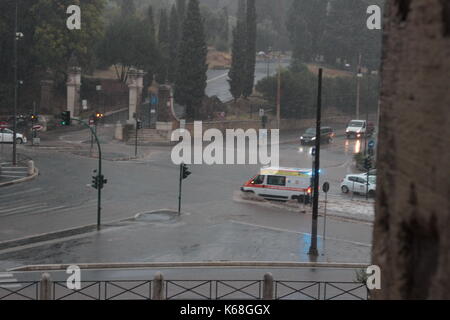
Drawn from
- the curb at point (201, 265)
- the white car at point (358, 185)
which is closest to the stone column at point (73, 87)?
the white car at point (358, 185)

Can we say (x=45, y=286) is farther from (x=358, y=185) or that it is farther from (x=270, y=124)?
(x=270, y=124)

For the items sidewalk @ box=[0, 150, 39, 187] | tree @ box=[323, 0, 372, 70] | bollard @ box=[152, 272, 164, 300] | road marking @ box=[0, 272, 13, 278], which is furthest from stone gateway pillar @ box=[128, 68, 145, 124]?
bollard @ box=[152, 272, 164, 300]

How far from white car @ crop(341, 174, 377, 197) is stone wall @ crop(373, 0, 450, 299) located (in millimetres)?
31052

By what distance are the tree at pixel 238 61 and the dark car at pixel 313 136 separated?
1106 cm

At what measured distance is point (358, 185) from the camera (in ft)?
112

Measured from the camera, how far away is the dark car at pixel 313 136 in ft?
173

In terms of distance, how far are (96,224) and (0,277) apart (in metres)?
7.56

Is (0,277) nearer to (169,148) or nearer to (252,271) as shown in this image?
(252,271)

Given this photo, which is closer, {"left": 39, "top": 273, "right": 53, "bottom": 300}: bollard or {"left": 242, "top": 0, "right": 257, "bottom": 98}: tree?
{"left": 39, "top": 273, "right": 53, "bottom": 300}: bollard

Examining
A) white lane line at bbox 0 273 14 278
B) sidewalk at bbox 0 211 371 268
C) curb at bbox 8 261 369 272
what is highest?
curb at bbox 8 261 369 272

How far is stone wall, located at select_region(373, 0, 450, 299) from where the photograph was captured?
2.79m

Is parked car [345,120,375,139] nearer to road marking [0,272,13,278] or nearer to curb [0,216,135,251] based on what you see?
curb [0,216,135,251]

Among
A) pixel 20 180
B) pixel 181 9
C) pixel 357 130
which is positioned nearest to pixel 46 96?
pixel 20 180

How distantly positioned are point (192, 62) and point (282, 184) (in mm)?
26878
